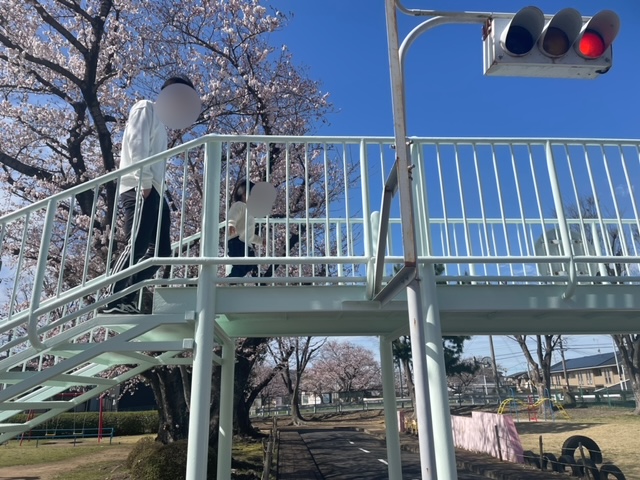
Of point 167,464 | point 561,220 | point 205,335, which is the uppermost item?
point 561,220

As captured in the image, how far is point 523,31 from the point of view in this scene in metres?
2.64

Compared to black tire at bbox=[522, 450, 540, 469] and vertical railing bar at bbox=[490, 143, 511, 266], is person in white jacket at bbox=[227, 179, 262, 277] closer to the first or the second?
vertical railing bar at bbox=[490, 143, 511, 266]

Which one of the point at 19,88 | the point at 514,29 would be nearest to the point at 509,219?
the point at 514,29

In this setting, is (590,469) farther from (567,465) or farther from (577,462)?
(577,462)

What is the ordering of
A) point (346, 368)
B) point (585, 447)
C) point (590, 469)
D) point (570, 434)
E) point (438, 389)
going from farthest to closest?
1. point (346, 368)
2. point (570, 434)
3. point (585, 447)
4. point (590, 469)
5. point (438, 389)

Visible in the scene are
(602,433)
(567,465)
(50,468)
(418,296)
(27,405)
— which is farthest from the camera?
(602,433)

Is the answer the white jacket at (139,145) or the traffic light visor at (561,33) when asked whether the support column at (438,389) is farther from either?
the white jacket at (139,145)

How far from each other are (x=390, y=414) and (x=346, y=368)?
161ft

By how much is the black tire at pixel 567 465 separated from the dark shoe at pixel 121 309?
12541mm

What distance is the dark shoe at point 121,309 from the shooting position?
141 inches

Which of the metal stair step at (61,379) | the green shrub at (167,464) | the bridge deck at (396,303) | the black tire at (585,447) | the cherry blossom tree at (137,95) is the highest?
the cherry blossom tree at (137,95)

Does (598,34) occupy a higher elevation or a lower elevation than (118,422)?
higher

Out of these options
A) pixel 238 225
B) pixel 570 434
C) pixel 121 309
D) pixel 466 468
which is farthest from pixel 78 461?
pixel 570 434

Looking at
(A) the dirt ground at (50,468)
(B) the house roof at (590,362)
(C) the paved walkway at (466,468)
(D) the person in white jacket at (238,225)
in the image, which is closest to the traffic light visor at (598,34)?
(D) the person in white jacket at (238,225)
